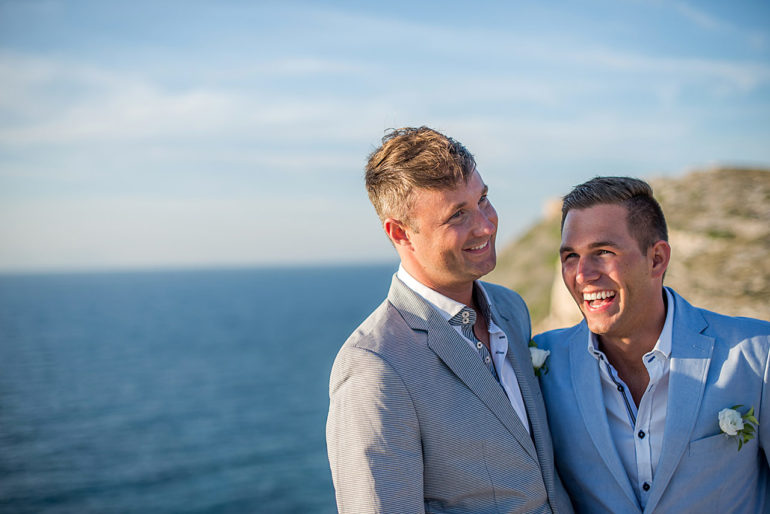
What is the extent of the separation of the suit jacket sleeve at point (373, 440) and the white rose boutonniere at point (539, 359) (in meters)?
1.30

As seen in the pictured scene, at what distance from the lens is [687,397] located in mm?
3684

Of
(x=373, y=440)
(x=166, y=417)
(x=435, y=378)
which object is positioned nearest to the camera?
(x=373, y=440)

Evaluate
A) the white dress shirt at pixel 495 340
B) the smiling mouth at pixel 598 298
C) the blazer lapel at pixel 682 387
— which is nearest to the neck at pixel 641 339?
the blazer lapel at pixel 682 387

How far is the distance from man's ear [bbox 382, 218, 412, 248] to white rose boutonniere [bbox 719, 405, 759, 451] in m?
2.11

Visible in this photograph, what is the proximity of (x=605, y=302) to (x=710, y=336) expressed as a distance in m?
0.68

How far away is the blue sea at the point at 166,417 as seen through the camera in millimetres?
39219

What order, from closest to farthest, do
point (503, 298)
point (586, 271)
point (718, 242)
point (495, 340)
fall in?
1. point (586, 271)
2. point (495, 340)
3. point (503, 298)
4. point (718, 242)

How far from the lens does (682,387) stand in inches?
146

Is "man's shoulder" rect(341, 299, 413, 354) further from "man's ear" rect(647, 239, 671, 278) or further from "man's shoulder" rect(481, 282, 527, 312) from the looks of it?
"man's ear" rect(647, 239, 671, 278)

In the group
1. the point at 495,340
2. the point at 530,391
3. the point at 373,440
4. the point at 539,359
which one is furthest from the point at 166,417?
the point at 373,440

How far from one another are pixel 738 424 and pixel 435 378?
173 centimetres

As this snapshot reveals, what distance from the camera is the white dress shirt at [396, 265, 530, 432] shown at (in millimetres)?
3855

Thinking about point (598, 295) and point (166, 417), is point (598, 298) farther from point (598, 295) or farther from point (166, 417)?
point (166, 417)

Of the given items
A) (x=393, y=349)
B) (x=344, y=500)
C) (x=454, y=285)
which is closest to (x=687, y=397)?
(x=454, y=285)
